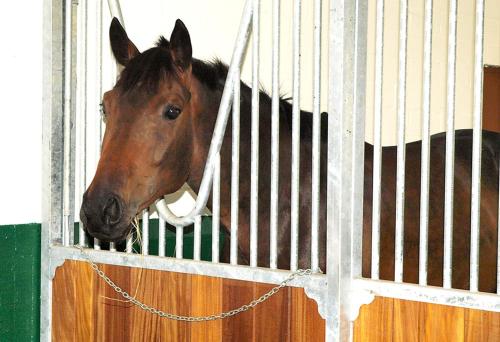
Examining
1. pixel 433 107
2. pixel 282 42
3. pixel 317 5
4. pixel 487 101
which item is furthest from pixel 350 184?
pixel 487 101

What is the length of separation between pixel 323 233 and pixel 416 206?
0.47m

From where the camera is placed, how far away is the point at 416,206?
265 centimetres

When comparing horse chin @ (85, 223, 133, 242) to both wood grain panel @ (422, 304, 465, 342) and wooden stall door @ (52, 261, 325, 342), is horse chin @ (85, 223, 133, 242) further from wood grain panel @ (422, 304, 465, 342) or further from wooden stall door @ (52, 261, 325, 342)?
wood grain panel @ (422, 304, 465, 342)

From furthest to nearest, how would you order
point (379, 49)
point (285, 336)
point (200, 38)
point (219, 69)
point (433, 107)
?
1. point (433, 107)
2. point (200, 38)
3. point (219, 69)
4. point (285, 336)
5. point (379, 49)

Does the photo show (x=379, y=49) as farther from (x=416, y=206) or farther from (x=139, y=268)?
(x=139, y=268)

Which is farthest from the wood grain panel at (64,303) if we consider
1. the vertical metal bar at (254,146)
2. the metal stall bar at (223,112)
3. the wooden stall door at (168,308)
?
the vertical metal bar at (254,146)

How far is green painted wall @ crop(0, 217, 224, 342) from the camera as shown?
278 centimetres

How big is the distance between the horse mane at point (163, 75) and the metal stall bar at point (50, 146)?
1.63ft

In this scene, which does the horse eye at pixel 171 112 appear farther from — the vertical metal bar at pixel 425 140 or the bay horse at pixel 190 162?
the vertical metal bar at pixel 425 140

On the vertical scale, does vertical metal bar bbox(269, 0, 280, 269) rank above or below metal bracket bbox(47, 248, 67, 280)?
above

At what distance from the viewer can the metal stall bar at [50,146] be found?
2.74 meters

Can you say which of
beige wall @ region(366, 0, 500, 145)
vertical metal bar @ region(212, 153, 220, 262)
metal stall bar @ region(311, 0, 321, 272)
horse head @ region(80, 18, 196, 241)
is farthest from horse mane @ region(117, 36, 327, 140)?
beige wall @ region(366, 0, 500, 145)

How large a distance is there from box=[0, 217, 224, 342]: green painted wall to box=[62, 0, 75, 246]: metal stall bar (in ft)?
0.64

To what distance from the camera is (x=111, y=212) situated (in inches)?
87.1
